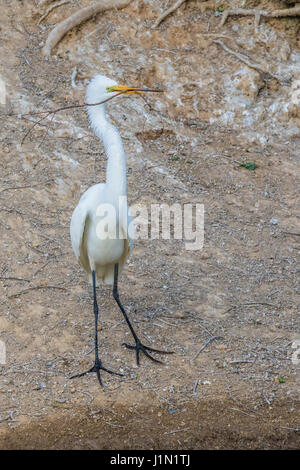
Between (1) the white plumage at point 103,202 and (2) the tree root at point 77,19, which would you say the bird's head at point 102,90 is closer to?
(1) the white plumage at point 103,202

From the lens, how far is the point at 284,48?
8.75 meters

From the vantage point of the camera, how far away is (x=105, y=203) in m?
4.39

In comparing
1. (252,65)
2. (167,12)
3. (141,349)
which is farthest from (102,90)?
(167,12)

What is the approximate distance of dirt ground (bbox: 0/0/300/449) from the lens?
4.07 m

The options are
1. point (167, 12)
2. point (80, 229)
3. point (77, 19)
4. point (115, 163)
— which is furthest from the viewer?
point (167, 12)

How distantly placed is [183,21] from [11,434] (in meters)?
7.03

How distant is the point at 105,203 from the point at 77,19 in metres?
4.99

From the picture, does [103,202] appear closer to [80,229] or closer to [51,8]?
[80,229]

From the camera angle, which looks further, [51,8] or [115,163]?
[51,8]

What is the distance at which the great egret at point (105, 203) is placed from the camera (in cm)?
432

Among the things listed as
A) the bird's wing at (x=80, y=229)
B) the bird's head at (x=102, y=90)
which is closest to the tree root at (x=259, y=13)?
the bird's head at (x=102, y=90)

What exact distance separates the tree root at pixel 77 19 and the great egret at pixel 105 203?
13.3 feet

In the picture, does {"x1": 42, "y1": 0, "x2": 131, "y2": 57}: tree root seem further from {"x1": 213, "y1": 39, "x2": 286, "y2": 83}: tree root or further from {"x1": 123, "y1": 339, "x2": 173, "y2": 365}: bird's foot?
{"x1": 123, "y1": 339, "x2": 173, "y2": 365}: bird's foot
